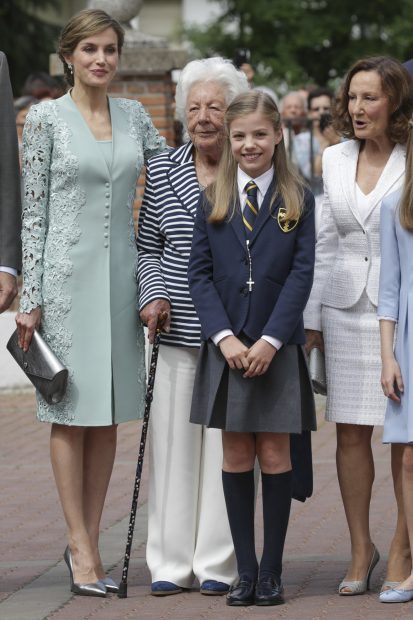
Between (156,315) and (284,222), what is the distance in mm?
595

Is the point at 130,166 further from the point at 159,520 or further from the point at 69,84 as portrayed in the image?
the point at 159,520

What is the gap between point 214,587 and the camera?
596 centimetres

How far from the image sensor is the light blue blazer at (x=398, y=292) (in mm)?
5691

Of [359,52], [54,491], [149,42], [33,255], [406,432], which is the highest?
[359,52]

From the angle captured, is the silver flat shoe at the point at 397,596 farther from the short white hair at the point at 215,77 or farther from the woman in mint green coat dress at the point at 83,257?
the short white hair at the point at 215,77

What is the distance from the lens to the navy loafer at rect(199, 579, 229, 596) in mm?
5969

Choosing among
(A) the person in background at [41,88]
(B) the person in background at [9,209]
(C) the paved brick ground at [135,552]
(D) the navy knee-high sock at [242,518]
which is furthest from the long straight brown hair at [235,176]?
(A) the person in background at [41,88]

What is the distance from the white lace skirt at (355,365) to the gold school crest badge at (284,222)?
0.41 m

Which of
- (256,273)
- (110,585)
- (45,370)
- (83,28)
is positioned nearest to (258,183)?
(256,273)

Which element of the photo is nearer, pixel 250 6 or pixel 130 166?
pixel 130 166

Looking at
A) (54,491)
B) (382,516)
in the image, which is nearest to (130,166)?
(382,516)

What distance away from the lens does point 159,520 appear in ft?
19.9

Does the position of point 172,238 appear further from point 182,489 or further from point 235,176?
point 182,489

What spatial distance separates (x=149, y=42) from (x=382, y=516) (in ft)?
18.6
